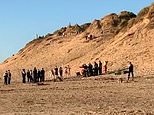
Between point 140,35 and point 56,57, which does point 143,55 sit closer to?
point 140,35

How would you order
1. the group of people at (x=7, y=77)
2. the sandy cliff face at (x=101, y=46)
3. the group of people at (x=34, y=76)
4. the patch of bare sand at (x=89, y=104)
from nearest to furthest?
the patch of bare sand at (x=89, y=104) < the group of people at (x=7, y=77) < the group of people at (x=34, y=76) < the sandy cliff face at (x=101, y=46)

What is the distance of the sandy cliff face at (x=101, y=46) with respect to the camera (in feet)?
204

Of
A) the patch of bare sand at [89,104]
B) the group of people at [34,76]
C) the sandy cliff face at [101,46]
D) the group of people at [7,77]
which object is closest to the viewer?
the patch of bare sand at [89,104]

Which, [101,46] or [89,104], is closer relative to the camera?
[89,104]

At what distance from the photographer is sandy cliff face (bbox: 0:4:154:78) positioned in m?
62.0

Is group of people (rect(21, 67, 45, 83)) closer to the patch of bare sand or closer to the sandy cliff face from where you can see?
the sandy cliff face

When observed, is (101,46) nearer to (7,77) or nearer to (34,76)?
(34,76)

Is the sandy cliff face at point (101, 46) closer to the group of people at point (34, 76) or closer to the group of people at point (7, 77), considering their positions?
the group of people at point (34, 76)

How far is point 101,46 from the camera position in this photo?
78.0 m

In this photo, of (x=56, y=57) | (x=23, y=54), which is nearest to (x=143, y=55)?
(x=56, y=57)

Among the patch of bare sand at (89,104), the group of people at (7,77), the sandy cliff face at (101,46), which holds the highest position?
the sandy cliff face at (101,46)

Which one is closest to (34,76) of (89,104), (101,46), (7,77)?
(7,77)

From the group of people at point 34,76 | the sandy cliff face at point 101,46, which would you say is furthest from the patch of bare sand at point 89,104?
the sandy cliff face at point 101,46

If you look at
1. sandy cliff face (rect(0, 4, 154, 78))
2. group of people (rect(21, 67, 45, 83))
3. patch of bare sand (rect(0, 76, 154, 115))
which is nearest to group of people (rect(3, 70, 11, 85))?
group of people (rect(21, 67, 45, 83))
